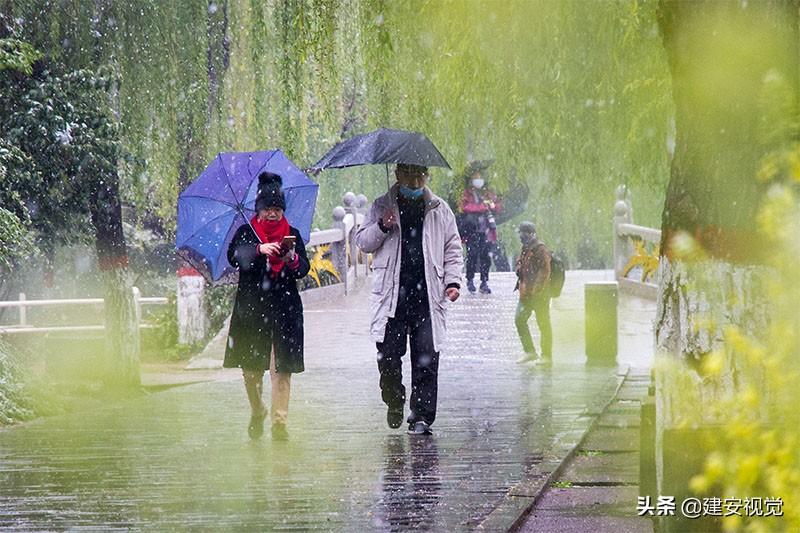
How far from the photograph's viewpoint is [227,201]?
1116 centimetres

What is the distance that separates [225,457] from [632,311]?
503 inches

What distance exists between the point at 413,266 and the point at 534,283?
6402 millimetres

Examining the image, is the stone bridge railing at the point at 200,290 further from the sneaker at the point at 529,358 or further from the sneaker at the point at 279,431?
the sneaker at the point at 279,431

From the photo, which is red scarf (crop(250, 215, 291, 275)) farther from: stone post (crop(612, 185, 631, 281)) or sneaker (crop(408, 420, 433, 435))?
stone post (crop(612, 185, 631, 281))

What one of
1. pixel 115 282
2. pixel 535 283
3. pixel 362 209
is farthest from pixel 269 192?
pixel 362 209

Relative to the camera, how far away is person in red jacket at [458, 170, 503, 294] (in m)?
24.0

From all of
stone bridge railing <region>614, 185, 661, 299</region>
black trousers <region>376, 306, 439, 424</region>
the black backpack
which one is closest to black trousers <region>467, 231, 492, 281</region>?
stone bridge railing <region>614, 185, 661, 299</region>

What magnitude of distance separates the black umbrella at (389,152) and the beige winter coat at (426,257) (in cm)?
30

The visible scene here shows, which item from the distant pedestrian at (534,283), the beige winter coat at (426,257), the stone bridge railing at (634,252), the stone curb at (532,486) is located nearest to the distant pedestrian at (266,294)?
the beige winter coat at (426,257)

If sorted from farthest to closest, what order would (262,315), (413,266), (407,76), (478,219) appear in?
1. (478,219)
2. (407,76)
3. (413,266)
4. (262,315)

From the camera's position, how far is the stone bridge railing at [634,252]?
23844mm

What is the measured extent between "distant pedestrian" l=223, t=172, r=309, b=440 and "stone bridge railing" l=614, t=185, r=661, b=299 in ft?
44.9

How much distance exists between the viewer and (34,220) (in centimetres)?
1639

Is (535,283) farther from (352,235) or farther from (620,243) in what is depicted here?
(352,235)
